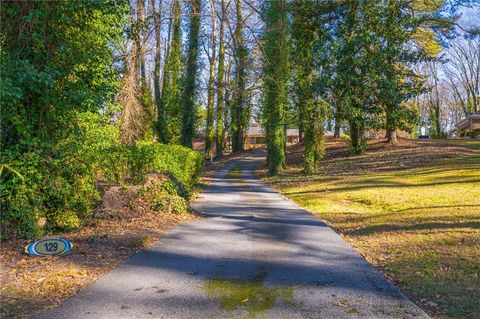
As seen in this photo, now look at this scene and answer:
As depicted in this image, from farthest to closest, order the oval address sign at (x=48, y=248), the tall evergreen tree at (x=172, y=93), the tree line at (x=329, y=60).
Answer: the tall evergreen tree at (x=172, y=93) < the tree line at (x=329, y=60) < the oval address sign at (x=48, y=248)

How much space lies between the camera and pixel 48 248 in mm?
6754

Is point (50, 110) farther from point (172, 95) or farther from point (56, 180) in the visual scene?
point (172, 95)

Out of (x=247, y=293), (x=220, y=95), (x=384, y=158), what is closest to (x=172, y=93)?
(x=220, y=95)

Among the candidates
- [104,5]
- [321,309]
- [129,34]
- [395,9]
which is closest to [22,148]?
[104,5]

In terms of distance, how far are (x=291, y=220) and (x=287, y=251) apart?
3513mm

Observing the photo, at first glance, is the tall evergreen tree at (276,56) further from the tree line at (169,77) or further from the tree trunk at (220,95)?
the tree trunk at (220,95)

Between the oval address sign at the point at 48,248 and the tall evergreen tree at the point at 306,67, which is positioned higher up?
the tall evergreen tree at the point at 306,67

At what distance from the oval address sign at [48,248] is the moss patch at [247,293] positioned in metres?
2.56

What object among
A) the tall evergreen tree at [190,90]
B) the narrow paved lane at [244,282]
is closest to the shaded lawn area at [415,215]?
the narrow paved lane at [244,282]

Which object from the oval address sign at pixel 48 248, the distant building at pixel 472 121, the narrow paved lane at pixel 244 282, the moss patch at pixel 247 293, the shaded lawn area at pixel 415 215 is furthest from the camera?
the distant building at pixel 472 121

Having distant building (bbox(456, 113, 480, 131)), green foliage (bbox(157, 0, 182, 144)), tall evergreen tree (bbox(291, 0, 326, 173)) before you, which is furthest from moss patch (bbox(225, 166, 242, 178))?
distant building (bbox(456, 113, 480, 131))

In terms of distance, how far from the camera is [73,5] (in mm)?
7789

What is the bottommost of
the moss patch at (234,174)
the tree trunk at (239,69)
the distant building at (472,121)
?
the moss patch at (234,174)

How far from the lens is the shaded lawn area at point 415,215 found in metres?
5.75
